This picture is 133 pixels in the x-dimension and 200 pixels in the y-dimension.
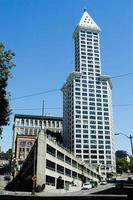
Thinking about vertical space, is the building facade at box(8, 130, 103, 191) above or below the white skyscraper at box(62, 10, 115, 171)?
below

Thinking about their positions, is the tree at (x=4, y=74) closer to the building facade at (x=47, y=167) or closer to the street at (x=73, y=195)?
the street at (x=73, y=195)

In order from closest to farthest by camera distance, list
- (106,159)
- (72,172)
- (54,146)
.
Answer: (54,146), (72,172), (106,159)

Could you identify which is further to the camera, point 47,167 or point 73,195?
point 47,167

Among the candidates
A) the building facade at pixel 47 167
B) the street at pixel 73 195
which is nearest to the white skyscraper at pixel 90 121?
the building facade at pixel 47 167

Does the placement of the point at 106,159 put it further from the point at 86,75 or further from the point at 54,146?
the point at 54,146

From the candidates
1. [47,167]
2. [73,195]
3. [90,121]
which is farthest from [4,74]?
[90,121]

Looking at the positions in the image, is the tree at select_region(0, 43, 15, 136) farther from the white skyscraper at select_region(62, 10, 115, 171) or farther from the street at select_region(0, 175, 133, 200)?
the white skyscraper at select_region(62, 10, 115, 171)

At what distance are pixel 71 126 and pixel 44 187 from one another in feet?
434

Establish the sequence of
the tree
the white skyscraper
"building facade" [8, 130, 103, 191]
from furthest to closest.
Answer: the white skyscraper
"building facade" [8, 130, 103, 191]
the tree

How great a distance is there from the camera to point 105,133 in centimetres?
18925

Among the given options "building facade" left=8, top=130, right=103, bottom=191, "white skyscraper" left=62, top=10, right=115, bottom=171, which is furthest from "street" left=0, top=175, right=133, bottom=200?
"white skyscraper" left=62, top=10, right=115, bottom=171

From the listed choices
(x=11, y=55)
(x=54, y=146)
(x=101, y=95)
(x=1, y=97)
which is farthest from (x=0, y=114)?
(x=101, y=95)

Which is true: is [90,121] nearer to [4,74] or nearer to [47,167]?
[47,167]

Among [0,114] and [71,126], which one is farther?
[71,126]
